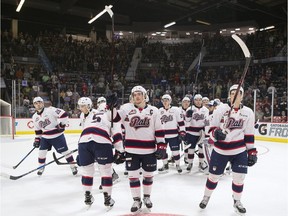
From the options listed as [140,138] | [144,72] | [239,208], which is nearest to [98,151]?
[140,138]

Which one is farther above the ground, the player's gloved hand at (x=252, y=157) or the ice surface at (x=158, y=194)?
the player's gloved hand at (x=252, y=157)

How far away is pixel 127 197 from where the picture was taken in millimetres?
3828

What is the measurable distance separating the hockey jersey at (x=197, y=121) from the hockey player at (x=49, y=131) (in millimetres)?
2043

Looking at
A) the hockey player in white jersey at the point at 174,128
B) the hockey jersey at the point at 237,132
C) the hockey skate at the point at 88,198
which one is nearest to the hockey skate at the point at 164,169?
the hockey player in white jersey at the point at 174,128

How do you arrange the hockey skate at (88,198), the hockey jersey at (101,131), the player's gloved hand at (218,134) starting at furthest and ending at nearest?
the hockey skate at (88,198) → the hockey jersey at (101,131) → the player's gloved hand at (218,134)

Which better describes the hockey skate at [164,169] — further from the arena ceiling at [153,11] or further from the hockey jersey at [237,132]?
the arena ceiling at [153,11]

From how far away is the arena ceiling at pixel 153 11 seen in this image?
16062 millimetres

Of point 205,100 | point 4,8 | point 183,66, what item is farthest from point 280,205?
point 4,8

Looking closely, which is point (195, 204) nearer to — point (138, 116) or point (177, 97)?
point (138, 116)

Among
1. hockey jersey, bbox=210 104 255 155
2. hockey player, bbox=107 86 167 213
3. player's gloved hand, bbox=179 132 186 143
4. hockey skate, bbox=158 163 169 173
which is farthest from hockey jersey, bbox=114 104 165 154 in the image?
hockey skate, bbox=158 163 169 173

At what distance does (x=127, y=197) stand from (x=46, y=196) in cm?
103

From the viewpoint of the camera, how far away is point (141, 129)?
10.5 feet

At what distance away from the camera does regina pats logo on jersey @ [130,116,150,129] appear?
321 cm

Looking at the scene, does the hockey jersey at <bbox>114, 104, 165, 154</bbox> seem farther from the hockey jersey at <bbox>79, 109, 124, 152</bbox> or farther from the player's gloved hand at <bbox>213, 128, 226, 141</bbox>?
the player's gloved hand at <bbox>213, 128, 226, 141</bbox>
